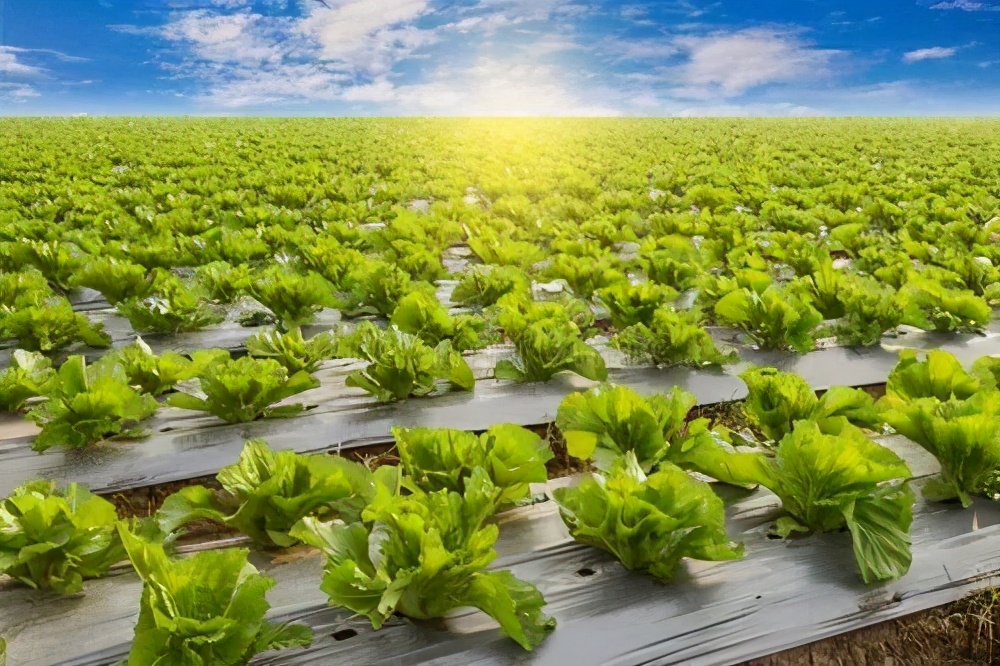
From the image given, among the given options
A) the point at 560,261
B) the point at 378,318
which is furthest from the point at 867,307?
the point at 378,318

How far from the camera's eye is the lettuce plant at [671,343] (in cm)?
310

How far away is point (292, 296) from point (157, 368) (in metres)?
0.95

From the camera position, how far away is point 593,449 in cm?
224

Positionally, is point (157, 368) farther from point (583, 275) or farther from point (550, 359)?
point (583, 275)

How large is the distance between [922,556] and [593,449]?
95 centimetres

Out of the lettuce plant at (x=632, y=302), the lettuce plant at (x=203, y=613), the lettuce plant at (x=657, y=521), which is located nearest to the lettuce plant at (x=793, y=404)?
the lettuce plant at (x=657, y=521)

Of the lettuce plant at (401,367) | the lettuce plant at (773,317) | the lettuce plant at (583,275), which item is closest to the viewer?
the lettuce plant at (401,367)

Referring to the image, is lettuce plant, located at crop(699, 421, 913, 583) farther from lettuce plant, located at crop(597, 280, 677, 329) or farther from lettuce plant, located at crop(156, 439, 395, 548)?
lettuce plant, located at crop(597, 280, 677, 329)

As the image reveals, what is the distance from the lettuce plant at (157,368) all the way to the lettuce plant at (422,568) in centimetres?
131

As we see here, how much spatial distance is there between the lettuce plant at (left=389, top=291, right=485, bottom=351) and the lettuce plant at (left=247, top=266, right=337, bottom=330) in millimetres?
589

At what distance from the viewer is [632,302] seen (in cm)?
354

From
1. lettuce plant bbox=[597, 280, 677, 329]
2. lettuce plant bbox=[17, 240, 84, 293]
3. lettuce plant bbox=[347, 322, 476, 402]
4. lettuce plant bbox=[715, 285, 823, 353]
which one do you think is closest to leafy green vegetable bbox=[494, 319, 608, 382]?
lettuce plant bbox=[347, 322, 476, 402]

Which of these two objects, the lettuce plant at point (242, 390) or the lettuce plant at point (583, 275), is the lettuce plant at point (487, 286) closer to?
the lettuce plant at point (583, 275)

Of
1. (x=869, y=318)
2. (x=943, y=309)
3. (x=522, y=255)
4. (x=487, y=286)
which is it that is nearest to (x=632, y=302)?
(x=487, y=286)
